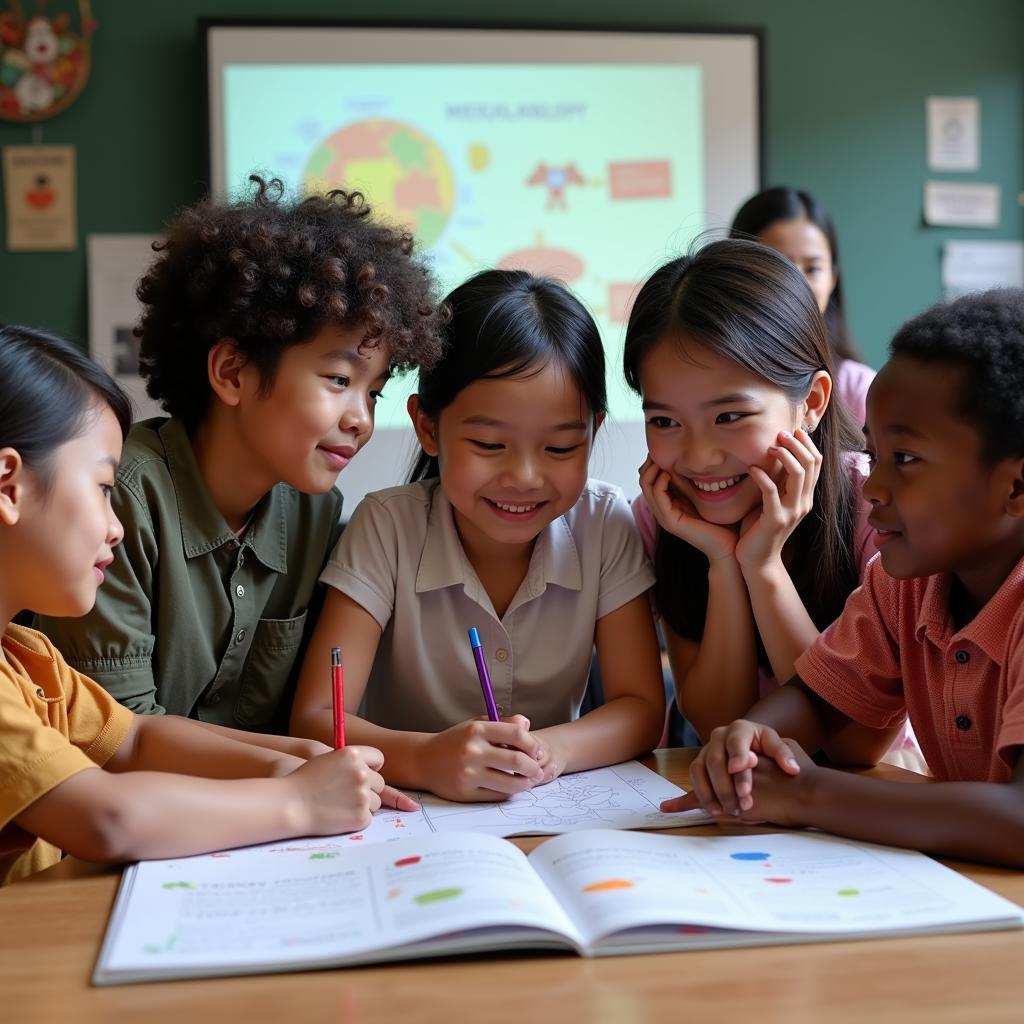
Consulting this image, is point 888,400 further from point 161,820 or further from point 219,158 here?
point 219,158

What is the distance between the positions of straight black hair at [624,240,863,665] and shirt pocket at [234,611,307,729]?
0.46 m

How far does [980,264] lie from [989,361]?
2944mm

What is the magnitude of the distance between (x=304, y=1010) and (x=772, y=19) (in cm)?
355

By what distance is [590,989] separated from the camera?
2.25 feet

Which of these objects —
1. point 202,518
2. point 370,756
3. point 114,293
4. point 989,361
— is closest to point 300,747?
point 370,756

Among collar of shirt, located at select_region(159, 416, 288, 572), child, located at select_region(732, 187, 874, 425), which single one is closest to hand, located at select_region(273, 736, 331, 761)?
collar of shirt, located at select_region(159, 416, 288, 572)

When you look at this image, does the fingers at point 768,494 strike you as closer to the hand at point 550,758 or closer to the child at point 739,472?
the child at point 739,472

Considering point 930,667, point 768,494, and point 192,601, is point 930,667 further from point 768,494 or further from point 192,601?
point 192,601

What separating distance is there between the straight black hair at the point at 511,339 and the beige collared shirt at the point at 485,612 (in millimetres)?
159

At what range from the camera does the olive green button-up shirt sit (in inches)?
51.7

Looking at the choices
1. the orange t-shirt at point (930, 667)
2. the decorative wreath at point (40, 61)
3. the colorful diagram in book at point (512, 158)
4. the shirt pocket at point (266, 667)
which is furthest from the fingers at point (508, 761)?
the decorative wreath at point (40, 61)

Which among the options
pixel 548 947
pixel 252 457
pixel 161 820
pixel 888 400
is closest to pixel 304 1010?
pixel 548 947

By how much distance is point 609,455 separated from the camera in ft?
11.3

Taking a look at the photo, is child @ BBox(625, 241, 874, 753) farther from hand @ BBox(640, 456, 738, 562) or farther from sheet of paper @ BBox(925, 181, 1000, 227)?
sheet of paper @ BBox(925, 181, 1000, 227)
